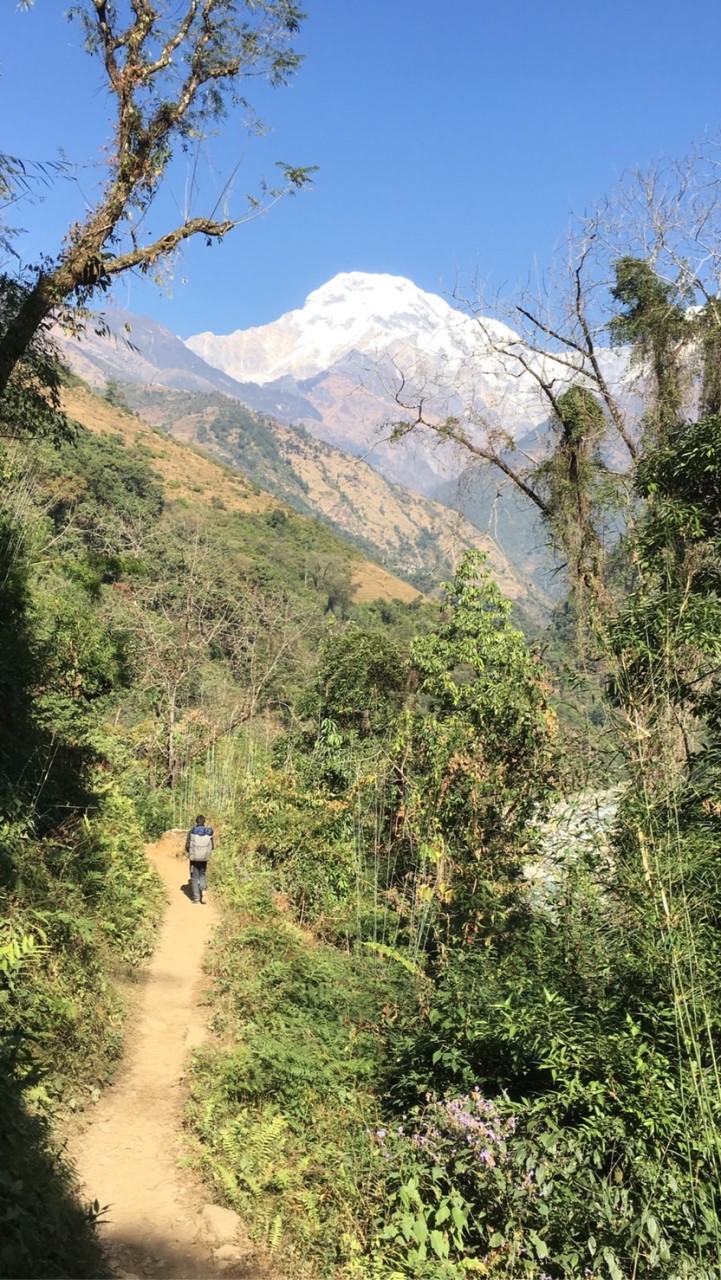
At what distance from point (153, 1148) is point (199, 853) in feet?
15.1

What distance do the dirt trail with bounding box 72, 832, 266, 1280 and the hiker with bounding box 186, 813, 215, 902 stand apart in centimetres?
188

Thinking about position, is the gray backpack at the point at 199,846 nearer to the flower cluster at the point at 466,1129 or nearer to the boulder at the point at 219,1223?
the boulder at the point at 219,1223

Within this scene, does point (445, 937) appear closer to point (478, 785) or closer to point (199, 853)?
point (478, 785)

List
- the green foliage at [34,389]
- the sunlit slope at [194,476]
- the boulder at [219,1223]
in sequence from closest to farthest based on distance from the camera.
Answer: the boulder at [219,1223], the green foliage at [34,389], the sunlit slope at [194,476]

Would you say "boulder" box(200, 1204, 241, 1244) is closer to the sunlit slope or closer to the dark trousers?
the dark trousers

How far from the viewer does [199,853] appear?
28.9ft

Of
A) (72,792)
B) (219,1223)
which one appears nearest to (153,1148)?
(219,1223)

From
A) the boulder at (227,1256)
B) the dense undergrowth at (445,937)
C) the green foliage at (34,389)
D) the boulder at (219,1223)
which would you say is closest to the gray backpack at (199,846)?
the dense undergrowth at (445,937)

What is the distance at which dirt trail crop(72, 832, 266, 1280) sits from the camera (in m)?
3.40

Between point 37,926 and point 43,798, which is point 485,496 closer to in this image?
point 43,798

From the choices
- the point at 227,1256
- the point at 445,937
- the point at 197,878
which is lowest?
the point at 227,1256

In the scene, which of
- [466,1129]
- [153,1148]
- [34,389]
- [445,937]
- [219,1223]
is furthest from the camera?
[34,389]

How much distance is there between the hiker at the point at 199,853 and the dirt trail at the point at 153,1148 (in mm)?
1881

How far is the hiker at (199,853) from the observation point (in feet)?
28.8
